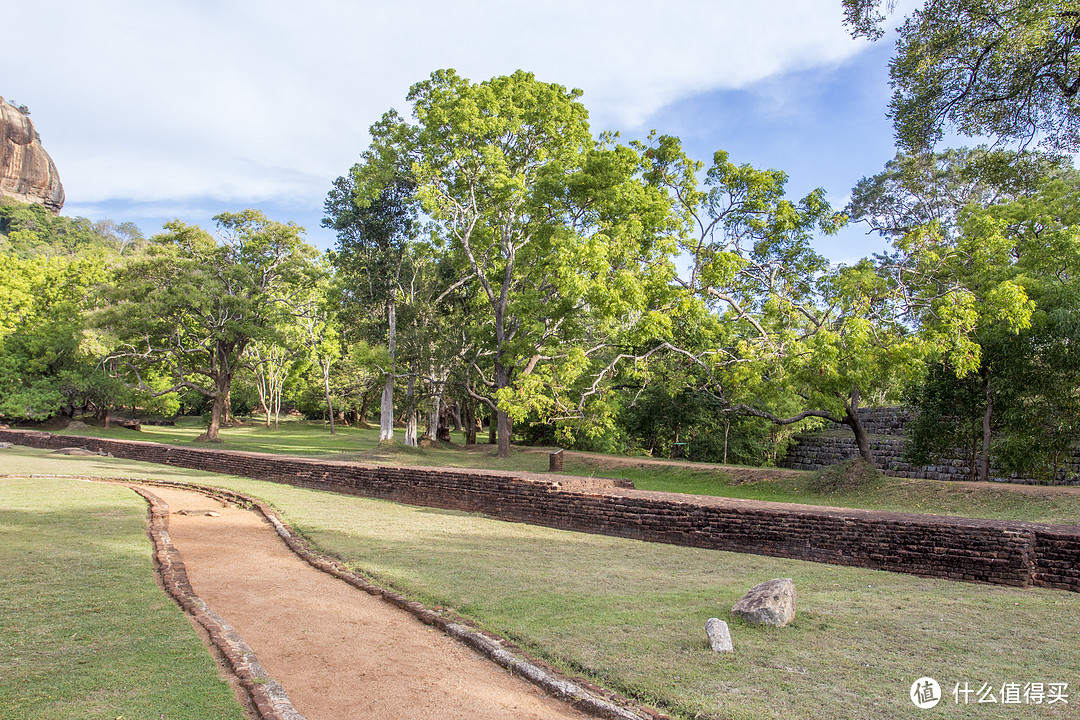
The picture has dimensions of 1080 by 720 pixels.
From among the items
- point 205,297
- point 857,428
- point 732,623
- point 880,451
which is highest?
point 205,297

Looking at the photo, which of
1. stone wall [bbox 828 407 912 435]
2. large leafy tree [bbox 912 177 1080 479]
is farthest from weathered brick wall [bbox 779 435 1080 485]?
large leafy tree [bbox 912 177 1080 479]

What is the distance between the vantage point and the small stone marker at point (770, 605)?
191 inches

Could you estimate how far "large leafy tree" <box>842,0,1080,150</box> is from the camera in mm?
8758

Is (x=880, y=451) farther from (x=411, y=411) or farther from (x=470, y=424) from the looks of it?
(x=470, y=424)

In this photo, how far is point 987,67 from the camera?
973 centimetres

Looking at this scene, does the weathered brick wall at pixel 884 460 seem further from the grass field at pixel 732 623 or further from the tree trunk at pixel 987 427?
the grass field at pixel 732 623

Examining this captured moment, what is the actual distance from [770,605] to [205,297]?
26.8m

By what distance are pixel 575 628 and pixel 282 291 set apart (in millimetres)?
28137

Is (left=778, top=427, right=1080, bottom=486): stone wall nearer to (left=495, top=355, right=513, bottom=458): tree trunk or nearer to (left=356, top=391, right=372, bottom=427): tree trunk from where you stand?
(left=495, top=355, right=513, bottom=458): tree trunk

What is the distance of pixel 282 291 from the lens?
29891mm

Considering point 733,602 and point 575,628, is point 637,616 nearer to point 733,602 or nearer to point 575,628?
point 575,628

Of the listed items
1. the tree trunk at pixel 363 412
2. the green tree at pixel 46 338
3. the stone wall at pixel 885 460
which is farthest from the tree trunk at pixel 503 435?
the tree trunk at pixel 363 412

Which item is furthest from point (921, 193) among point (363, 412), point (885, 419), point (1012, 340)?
point (363, 412)

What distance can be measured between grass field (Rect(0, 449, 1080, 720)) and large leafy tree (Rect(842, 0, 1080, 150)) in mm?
7216
